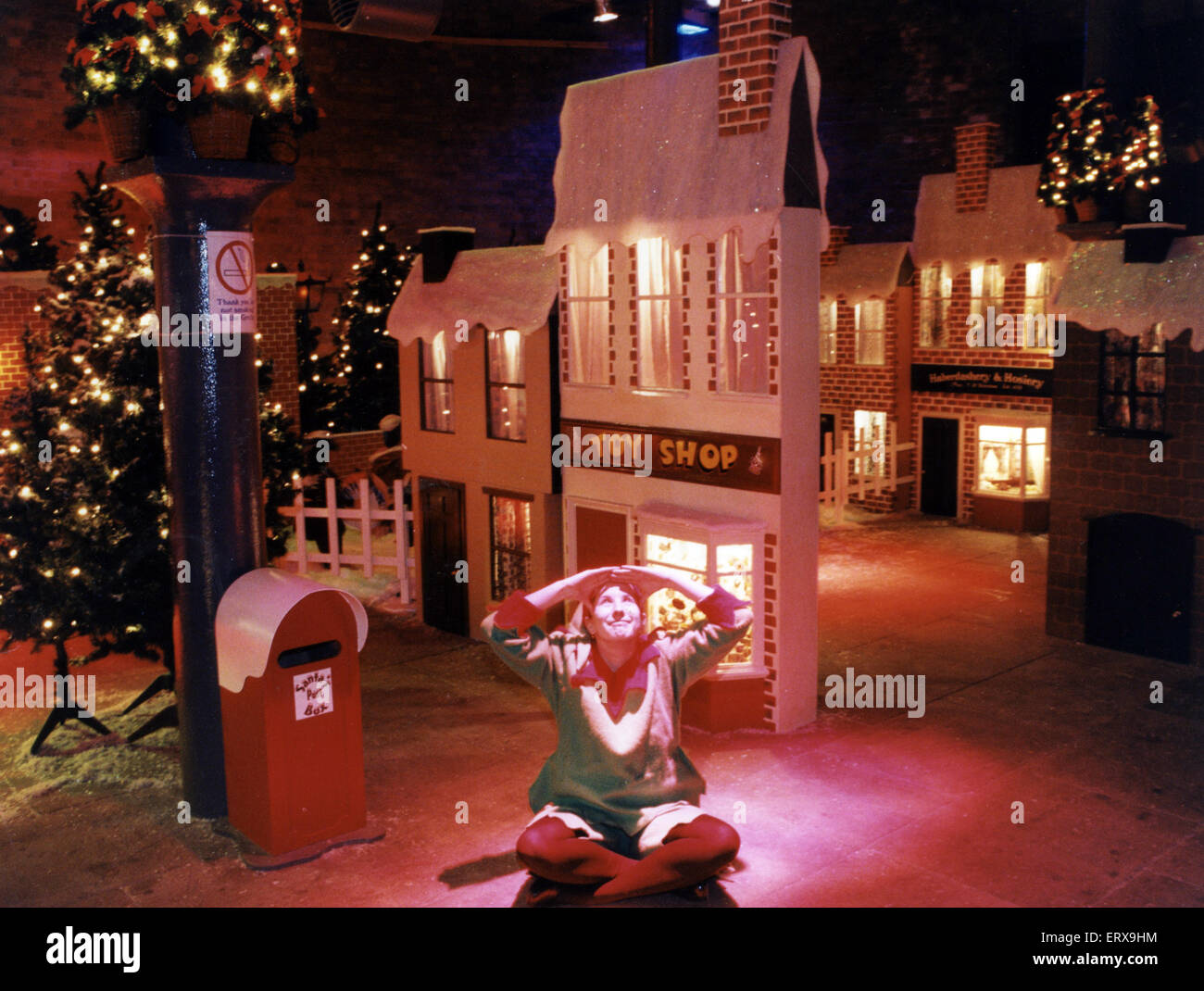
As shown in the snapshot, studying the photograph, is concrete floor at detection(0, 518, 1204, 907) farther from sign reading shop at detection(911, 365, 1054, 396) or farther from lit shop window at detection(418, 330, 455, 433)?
sign reading shop at detection(911, 365, 1054, 396)

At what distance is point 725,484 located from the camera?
10000mm

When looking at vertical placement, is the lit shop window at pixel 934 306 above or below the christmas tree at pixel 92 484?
above

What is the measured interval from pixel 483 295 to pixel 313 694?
592cm

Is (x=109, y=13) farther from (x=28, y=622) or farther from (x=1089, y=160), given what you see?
(x=1089, y=160)

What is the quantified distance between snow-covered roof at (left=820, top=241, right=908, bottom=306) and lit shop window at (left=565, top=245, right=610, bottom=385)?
9717mm

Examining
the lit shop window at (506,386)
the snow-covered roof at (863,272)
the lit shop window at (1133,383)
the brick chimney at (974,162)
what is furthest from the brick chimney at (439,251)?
the brick chimney at (974,162)

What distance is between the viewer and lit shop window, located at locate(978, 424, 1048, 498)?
60.5ft

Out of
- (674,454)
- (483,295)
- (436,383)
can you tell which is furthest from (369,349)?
(674,454)

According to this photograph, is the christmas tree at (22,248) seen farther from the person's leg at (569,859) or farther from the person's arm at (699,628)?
the person's leg at (569,859)

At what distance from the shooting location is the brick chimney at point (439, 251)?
43.0 feet

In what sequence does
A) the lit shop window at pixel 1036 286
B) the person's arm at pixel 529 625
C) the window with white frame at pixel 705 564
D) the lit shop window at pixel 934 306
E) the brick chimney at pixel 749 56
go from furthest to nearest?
the lit shop window at pixel 934 306 < the lit shop window at pixel 1036 286 < the window with white frame at pixel 705 564 < the brick chimney at pixel 749 56 < the person's arm at pixel 529 625

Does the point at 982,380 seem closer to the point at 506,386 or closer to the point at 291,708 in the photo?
the point at 506,386

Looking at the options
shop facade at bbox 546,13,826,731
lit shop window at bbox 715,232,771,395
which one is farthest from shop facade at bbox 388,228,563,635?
lit shop window at bbox 715,232,771,395

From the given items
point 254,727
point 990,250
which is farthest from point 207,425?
point 990,250
